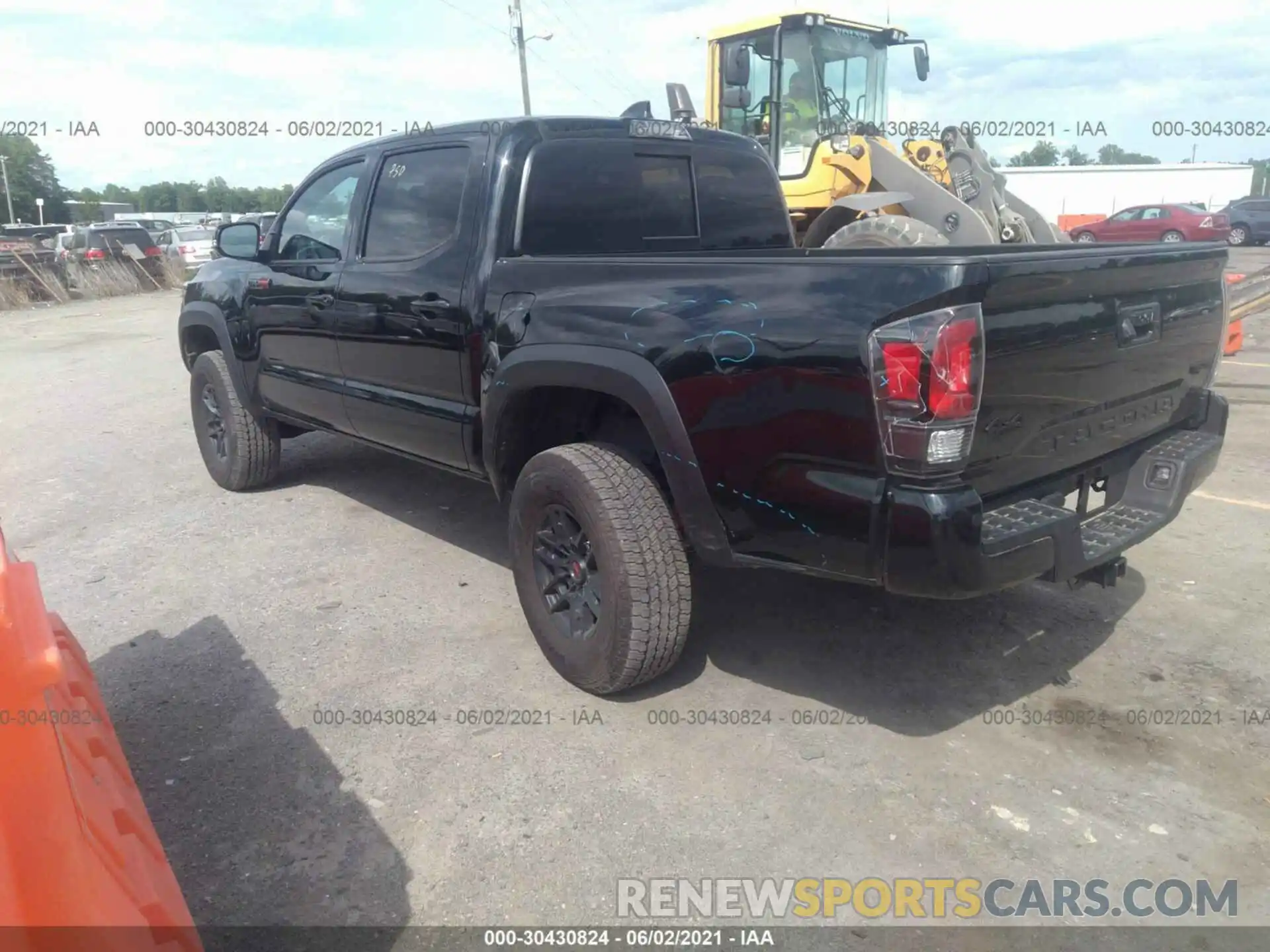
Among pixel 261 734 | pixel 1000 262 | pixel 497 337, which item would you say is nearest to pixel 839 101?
pixel 497 337

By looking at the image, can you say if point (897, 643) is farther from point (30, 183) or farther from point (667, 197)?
point (30, 183)

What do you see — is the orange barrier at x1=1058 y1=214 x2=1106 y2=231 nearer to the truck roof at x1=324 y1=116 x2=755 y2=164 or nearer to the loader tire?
the loader tire

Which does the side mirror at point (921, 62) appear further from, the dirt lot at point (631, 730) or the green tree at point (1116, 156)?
the green tree at point (1116, 156)

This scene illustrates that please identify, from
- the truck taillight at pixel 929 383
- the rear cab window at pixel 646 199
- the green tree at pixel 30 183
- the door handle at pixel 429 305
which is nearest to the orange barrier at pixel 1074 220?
the rear cab window at pixel 646 199

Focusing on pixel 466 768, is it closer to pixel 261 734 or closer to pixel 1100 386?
pixel 261 734

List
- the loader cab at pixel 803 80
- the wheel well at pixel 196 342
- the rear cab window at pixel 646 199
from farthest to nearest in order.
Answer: the loader cab at pixel 803 80
the wheel well at pixel 196 342
the rear cab window at pixel 646 199

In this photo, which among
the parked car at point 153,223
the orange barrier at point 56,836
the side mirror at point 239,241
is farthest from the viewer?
the parked car at point 153,223

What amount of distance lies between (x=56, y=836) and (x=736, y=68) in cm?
726

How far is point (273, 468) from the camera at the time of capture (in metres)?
5.96

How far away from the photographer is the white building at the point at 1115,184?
138ft

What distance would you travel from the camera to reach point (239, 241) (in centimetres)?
550

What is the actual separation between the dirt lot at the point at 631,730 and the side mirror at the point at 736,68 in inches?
172

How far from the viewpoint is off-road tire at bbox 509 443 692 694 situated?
314 cm

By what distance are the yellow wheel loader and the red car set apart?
17.6 meters
